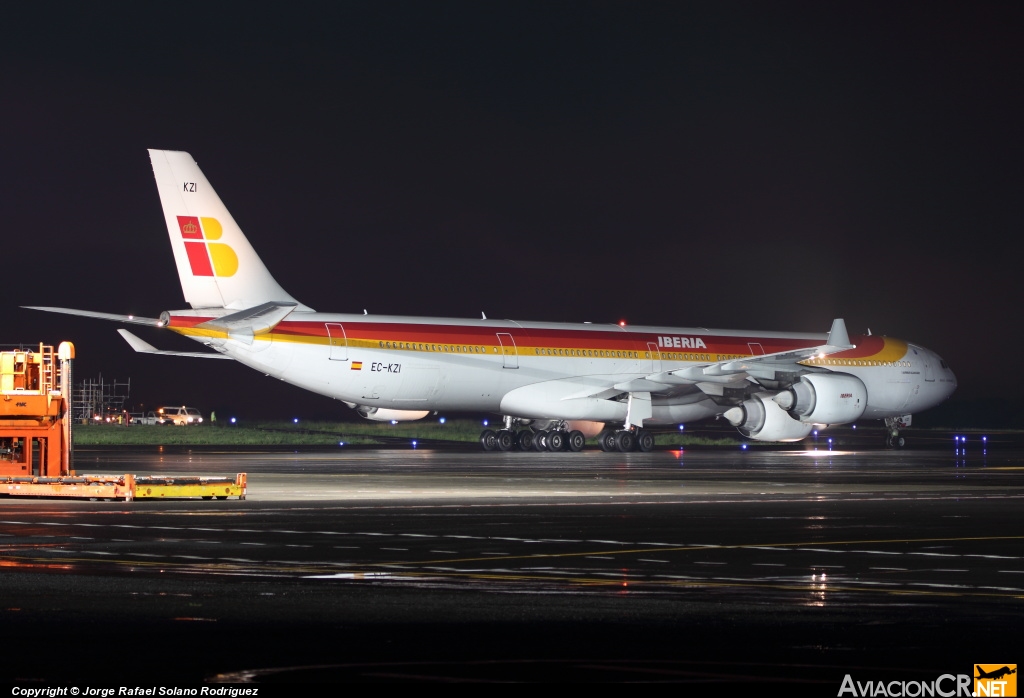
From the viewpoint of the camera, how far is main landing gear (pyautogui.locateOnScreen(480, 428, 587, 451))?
50.8 m

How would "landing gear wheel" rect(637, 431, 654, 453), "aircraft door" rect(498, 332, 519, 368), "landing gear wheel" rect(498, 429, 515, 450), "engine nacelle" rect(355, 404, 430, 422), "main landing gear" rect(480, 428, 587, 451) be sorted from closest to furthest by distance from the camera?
1. "aircraft door" rect(498, 332, 519, 368)
2. "landing gear wheel" rect(637, 431, 654, 453)
3. "engine nacelle" rect(355, 404, 430, 422)
4. "main landing gear" rect(480, 428, 587, 451)
5. "landing gear wheel" rect(498, 429, 515, 450)

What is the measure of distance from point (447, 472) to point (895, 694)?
26251 millimetres

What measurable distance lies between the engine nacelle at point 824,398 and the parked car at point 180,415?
185ft

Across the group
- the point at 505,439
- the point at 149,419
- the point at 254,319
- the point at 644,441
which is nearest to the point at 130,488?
the point at 254,319

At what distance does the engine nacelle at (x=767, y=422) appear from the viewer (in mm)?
49250

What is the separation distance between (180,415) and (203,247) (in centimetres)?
5976

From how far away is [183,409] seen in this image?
340 feet

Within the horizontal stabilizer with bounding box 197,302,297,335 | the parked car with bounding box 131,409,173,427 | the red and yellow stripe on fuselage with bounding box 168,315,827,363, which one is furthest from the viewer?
the parked car with bounding box 131,409,173,427

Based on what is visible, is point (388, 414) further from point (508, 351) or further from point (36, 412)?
point (36, 412)

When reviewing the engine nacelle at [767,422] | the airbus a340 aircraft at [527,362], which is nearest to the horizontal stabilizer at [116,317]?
the airbus a340 aircraft at [527,362]

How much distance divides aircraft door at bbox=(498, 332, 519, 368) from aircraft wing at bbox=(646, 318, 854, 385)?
494 cm

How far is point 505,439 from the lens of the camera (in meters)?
51.0

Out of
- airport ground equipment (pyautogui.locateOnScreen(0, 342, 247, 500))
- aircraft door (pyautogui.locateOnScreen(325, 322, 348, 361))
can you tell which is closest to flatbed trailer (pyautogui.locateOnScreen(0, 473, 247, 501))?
airport ground equipment (pyautogui.locateOnScreen(0, 342, 247, 500))

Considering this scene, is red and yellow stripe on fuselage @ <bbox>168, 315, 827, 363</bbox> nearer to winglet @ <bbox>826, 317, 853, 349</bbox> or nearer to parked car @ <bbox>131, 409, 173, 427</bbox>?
winglet @ <bbox>826, 317, 853, 349</bbox>
